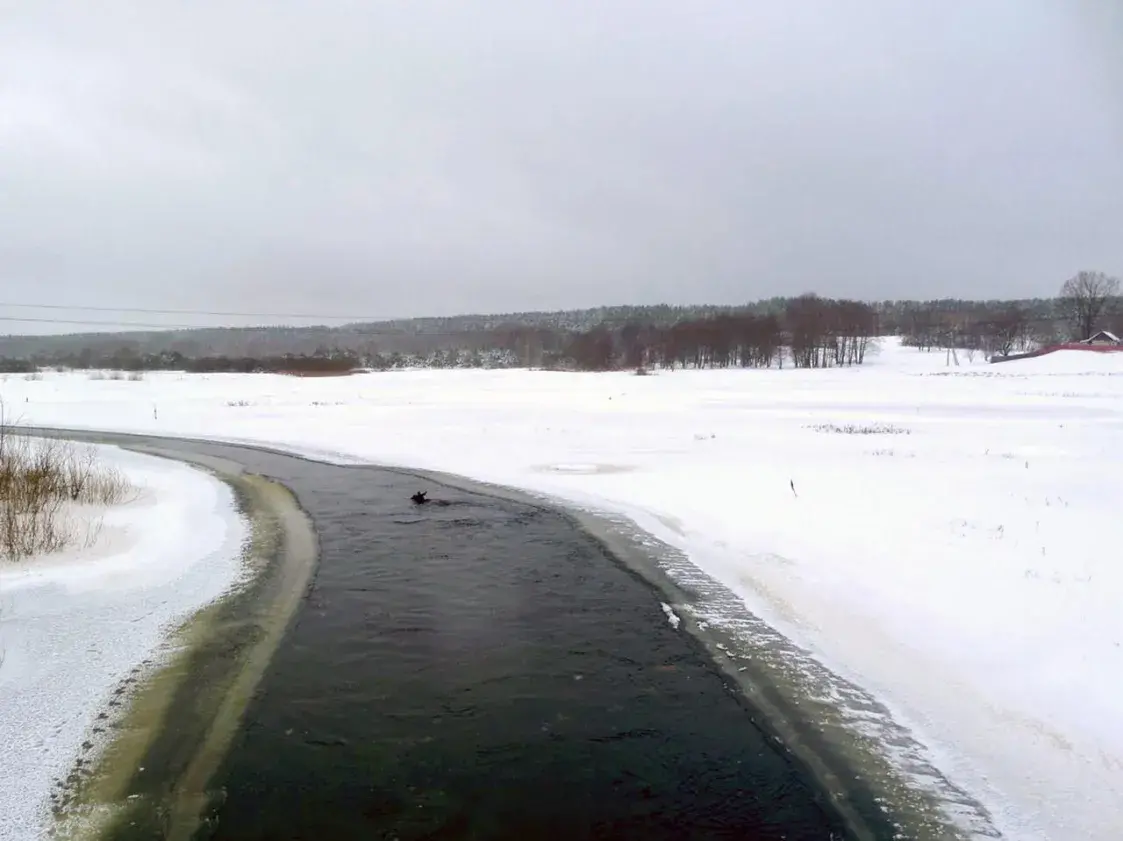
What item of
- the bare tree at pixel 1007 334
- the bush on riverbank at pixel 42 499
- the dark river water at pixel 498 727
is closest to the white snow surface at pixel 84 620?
the bush on riverbank at pixel 42 499

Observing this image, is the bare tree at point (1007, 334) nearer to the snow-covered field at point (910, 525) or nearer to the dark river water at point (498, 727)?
the snow-covered field at point (910, 525)

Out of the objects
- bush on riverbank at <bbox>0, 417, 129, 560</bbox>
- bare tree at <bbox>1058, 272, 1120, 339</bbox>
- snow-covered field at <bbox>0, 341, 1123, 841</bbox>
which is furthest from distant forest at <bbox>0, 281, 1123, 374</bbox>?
bush on riverbank at <bbox>0, 417, 129, 560</bbox>

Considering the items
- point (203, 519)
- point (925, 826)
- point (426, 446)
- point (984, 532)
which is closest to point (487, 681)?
point (925, 826)

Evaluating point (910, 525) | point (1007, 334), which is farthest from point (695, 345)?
point (910, 525)

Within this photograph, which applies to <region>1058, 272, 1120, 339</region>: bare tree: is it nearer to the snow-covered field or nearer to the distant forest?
the distant forest

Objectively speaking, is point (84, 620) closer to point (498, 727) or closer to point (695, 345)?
point (498, 727)

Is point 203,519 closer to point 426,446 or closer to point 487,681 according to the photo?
point 487,681

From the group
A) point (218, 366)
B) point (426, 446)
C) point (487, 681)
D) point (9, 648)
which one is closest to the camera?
point (487, 681)
